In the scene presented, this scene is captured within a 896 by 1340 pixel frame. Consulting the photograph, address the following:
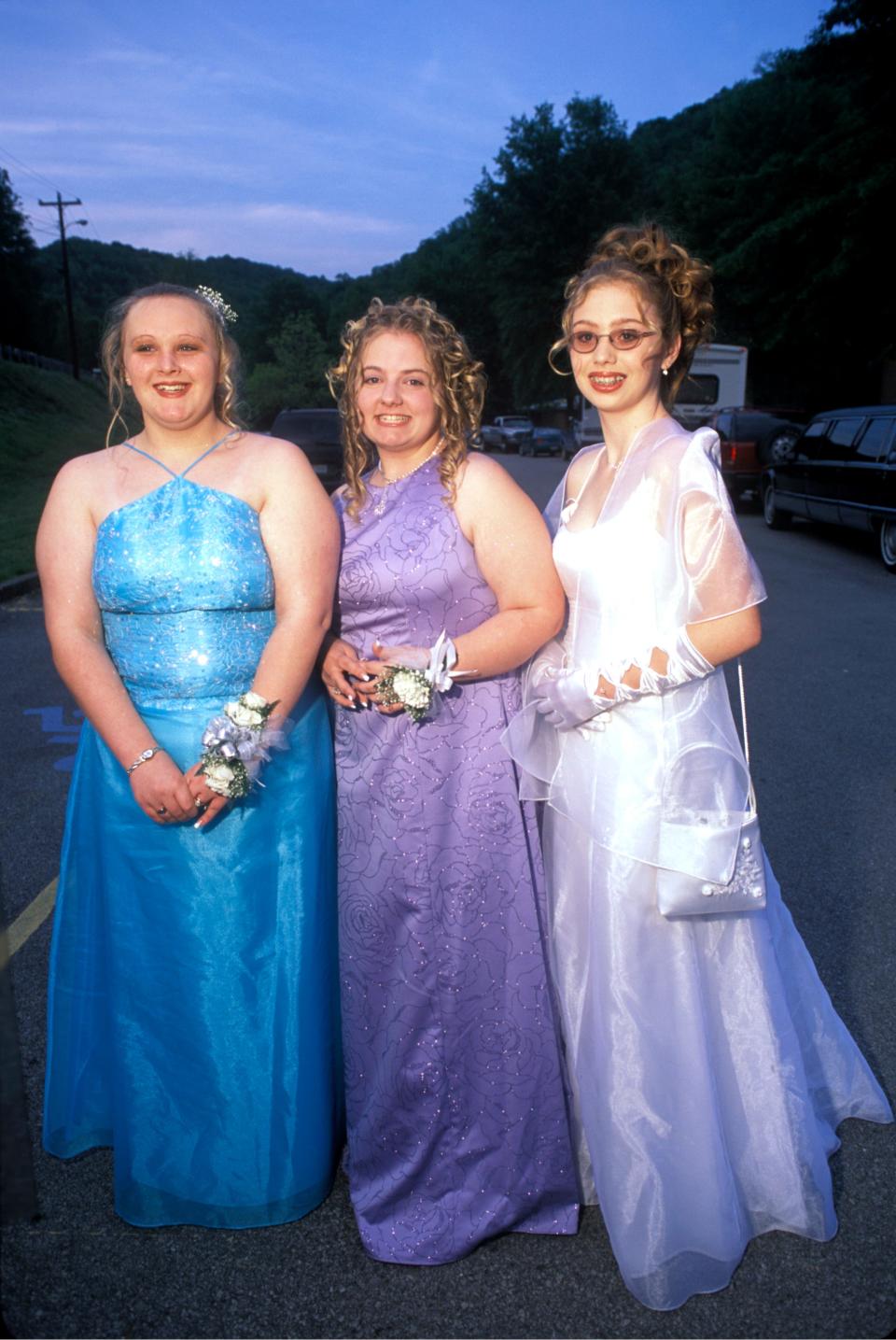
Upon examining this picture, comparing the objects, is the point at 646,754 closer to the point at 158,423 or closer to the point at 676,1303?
the point at 676,1303

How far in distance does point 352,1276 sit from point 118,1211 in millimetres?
647

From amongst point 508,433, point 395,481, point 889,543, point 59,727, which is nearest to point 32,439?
point 889,543

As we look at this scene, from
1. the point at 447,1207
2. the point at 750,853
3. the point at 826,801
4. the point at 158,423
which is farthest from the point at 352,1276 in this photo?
the point at 826,801

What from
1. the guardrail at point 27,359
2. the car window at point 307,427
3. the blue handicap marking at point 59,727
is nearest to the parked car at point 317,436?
the car window at point 307,427

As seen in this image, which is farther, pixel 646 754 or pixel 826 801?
pixel 826 801

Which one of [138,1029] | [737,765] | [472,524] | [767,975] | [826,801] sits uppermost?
[472,524]

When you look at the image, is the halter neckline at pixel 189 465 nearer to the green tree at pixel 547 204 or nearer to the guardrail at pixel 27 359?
the green tree at pixel 547 204

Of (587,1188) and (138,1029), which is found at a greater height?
(138,1029)

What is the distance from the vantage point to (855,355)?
27.0m

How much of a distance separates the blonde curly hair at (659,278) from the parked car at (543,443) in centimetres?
4534

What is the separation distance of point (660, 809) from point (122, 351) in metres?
1.67

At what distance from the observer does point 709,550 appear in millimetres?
2297

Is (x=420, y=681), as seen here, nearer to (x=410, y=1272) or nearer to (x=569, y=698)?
(x=569, y=698)

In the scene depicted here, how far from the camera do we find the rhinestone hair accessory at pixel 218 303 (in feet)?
8.63
